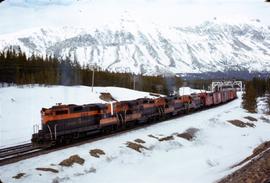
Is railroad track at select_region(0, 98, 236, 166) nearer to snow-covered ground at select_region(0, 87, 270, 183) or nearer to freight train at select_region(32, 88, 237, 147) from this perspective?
freight train at select_region(32, 88, 237, 147)

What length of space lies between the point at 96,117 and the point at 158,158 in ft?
28.7

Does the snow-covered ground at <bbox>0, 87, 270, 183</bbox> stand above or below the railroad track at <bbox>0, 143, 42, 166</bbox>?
below

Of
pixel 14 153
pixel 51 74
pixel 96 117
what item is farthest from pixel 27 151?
pixel 51 74

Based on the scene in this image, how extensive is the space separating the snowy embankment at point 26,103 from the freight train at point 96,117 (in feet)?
29.3

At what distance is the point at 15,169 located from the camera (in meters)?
28.5

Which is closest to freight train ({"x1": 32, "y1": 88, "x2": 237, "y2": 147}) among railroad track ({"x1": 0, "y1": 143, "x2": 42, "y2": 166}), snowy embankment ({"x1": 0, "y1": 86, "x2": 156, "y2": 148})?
railroad track ({"x1": 0, "y1": 143, "x2": 42, "y2": 166})

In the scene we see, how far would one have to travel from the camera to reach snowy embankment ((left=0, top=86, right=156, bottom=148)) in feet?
180

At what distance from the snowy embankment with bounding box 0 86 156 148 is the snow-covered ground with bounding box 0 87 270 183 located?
1.80 metres

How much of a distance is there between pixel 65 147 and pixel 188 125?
85.7 ft

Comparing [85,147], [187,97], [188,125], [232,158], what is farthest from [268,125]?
[85,147]

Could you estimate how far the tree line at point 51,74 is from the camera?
99625mm

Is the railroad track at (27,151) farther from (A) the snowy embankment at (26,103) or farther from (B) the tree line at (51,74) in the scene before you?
(B) the tree line at (51,74)

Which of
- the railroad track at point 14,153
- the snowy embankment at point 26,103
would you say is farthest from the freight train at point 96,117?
the snowy embankment at point 26,103

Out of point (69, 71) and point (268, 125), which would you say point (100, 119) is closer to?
point (268, 125)
